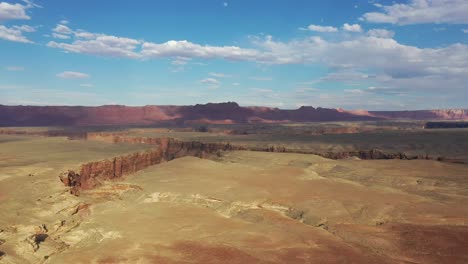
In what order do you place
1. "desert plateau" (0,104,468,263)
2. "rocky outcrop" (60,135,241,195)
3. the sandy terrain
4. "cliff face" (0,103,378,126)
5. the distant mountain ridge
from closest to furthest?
the sandy terrain → "desert plateau" (0,104,468,263) → "rocky outcrop" (60,135,241,195) → "cliff face" (0,103,378,126) → the distant mountain ridge

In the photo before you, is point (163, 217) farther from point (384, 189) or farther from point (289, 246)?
point (384, 189)

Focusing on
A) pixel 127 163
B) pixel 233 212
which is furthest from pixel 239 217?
pixel 127 163

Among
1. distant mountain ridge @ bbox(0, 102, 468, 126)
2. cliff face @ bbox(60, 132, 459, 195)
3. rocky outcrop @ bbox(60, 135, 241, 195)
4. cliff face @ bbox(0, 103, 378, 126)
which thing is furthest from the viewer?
distant mountain ridge @ bbox(0, 102, 468, 126)

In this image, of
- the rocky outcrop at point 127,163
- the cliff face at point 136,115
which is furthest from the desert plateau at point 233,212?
the cliff face at point 136,115

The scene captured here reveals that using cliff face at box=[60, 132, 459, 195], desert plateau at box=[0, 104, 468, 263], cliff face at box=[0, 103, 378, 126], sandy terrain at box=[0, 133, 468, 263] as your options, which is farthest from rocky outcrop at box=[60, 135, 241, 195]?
cliff face at box=[0, 103, 378, 126]

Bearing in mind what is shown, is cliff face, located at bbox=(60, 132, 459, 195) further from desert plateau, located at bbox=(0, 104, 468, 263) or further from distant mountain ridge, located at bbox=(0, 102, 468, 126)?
distant mountain ridge, located at bbox=(0, 102, 468, 126)

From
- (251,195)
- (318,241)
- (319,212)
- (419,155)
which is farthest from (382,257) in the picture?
(419,155)

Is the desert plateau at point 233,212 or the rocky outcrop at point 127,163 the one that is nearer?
the desert plateau at point 233,212

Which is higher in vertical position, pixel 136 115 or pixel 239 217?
pixel 136 115

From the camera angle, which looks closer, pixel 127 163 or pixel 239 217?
pixel 239 217

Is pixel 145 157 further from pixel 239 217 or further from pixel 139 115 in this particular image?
pixel 139 115

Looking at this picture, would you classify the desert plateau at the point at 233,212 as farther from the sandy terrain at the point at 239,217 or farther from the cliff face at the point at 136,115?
the cliff face at the point at 136,115

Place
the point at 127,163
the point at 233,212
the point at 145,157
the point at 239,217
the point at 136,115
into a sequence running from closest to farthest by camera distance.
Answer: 1. the point at 239,217
2. the point at 233,212
3. the point at 127,163
4. the point at 145,157
5. the point at 136,115
